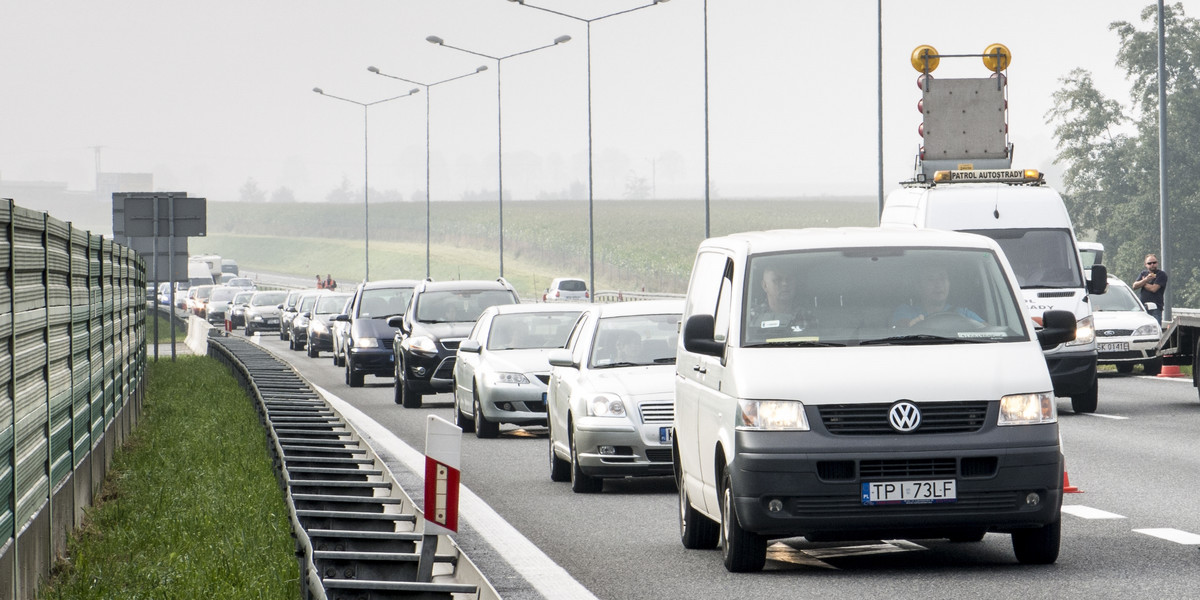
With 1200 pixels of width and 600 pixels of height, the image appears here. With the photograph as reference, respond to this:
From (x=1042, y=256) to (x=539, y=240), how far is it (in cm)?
13778

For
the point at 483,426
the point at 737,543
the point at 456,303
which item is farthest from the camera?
the point at 456,303

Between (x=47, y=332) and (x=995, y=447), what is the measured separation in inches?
177

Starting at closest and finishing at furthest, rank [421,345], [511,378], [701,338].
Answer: [701,338], [511,378], [421,345]

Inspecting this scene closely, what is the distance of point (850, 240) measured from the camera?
9.76m

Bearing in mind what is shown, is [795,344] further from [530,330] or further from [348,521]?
[530,330]

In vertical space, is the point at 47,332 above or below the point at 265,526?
above

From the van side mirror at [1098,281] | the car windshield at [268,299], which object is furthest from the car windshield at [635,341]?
the car windshield at [268,299]

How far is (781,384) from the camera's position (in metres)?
8.88

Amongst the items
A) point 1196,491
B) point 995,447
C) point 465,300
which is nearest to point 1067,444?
point 1196,491

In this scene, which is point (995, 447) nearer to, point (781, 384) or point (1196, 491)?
point (781, 384)

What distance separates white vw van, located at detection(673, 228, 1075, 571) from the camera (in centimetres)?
872

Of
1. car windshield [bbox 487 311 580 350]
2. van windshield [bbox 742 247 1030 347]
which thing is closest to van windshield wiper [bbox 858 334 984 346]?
van windshield [bbox 742 247 1030 347]

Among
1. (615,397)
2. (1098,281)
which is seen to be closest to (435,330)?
(1098,281)

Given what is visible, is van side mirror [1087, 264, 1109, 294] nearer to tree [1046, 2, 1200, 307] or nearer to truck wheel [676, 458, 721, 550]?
truck wheel [676, 458, 721, 550]
